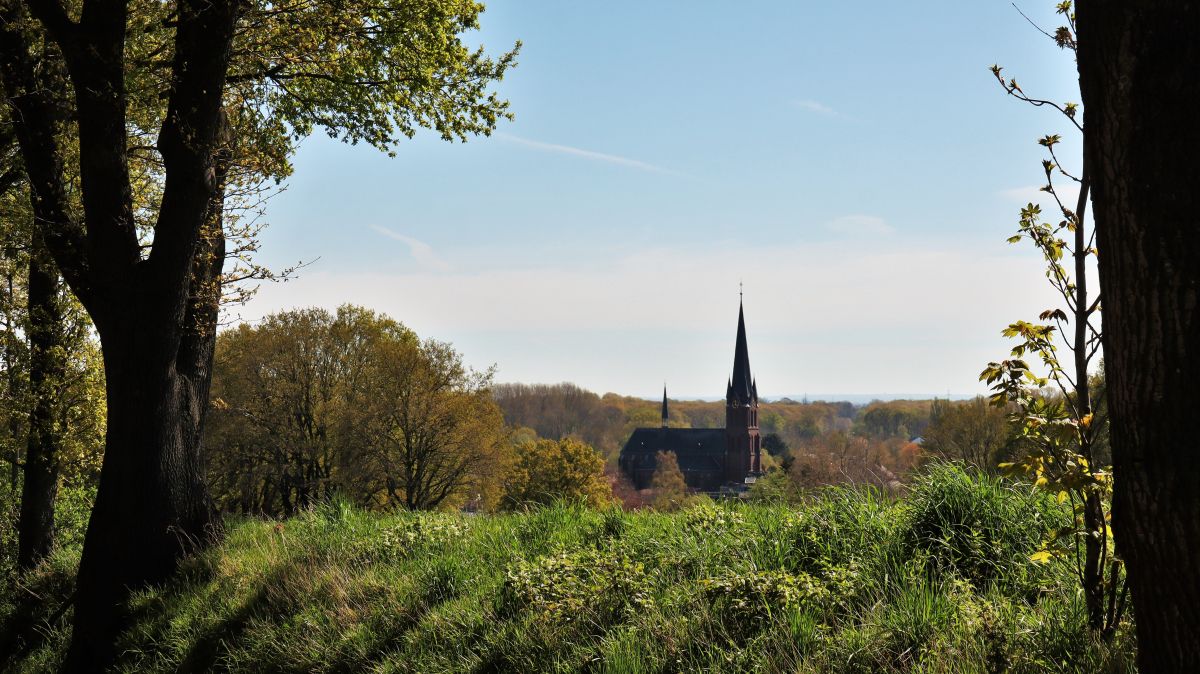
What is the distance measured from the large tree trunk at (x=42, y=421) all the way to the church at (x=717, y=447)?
76.7 meters

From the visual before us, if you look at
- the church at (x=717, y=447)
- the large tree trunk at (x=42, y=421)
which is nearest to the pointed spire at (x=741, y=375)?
the church at (x=717, y=447)

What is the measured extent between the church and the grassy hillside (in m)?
81.9

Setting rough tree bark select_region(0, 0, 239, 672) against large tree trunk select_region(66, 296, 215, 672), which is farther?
large tree trunk select_region(66, 296, 215, 672)

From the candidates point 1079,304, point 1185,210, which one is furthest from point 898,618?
point 1185,210

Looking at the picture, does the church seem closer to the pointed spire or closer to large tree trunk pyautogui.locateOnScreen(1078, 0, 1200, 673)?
the pointed spire

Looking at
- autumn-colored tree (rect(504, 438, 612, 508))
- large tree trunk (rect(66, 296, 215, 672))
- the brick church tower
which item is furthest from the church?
large tree trunk (rect(66, 296, 215, 672))

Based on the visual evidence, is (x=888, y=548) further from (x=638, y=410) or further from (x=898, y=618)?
(x=638, y=410)

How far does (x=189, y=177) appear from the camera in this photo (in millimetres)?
8008

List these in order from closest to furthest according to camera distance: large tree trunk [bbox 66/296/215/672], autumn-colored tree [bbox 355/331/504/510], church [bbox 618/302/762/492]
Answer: large tree trunk [bbox 66/296/215/672], autumn-colored tree [bbox 355/331/504/510], church [bbox 618/302/762/492]

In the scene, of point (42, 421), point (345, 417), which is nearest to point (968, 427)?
point (345, 417)

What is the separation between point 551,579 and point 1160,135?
395cm

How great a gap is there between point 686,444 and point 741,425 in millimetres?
12652

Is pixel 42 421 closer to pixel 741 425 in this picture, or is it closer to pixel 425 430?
pixel 425 430

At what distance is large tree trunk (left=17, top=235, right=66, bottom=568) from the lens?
1352cm
